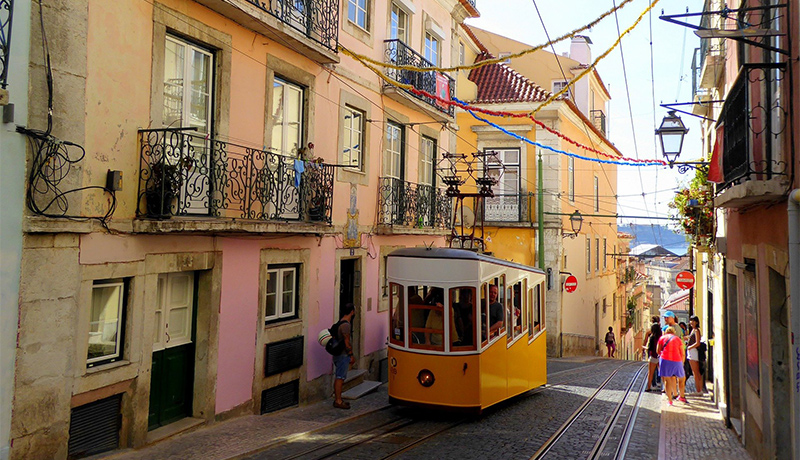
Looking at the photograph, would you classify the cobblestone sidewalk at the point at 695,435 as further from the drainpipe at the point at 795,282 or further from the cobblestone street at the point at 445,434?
the drainpipe at the point at 795,282

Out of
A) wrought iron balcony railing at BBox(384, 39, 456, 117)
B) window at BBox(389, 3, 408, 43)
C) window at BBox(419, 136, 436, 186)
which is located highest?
window at BBox(389, 3, 408, 43)

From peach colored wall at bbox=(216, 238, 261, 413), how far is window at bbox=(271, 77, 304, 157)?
186 centimetres

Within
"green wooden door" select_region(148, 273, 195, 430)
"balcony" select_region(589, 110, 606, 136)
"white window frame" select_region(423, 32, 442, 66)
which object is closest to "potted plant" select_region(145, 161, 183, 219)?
"green wooden door" select_region(148, 273, 195, 430)

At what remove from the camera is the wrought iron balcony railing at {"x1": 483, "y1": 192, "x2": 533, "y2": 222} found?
22.8 m

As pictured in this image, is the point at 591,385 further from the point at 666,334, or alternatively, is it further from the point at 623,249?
the point at 623,249

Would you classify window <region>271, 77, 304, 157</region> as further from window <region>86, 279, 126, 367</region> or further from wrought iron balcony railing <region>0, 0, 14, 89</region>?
wrought iron balcony railing <region>0, 0, 14, 89</region>

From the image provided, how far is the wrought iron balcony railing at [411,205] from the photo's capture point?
13625mm

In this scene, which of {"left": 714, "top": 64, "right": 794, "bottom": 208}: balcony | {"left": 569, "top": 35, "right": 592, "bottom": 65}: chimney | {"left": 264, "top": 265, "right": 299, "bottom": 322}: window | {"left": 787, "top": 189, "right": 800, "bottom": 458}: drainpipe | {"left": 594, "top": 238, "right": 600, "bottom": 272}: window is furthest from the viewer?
{"left": 569, "top": 35, "right": 592, "bottom": 65}: chimney

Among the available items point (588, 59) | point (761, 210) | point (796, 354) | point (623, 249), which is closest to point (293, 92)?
point (761, 210)

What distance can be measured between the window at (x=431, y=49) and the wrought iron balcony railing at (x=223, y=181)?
6114mm

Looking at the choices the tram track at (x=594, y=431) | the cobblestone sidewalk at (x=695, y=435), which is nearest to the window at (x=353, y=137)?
the tram track at (x=594, y=431)

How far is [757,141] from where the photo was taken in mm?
6949

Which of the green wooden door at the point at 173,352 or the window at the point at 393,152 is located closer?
the green wooden door at the point at 173,352

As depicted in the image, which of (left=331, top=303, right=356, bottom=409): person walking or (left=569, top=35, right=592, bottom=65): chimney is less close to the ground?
(left=569, top=35, right=592, bottom=65): chimney
